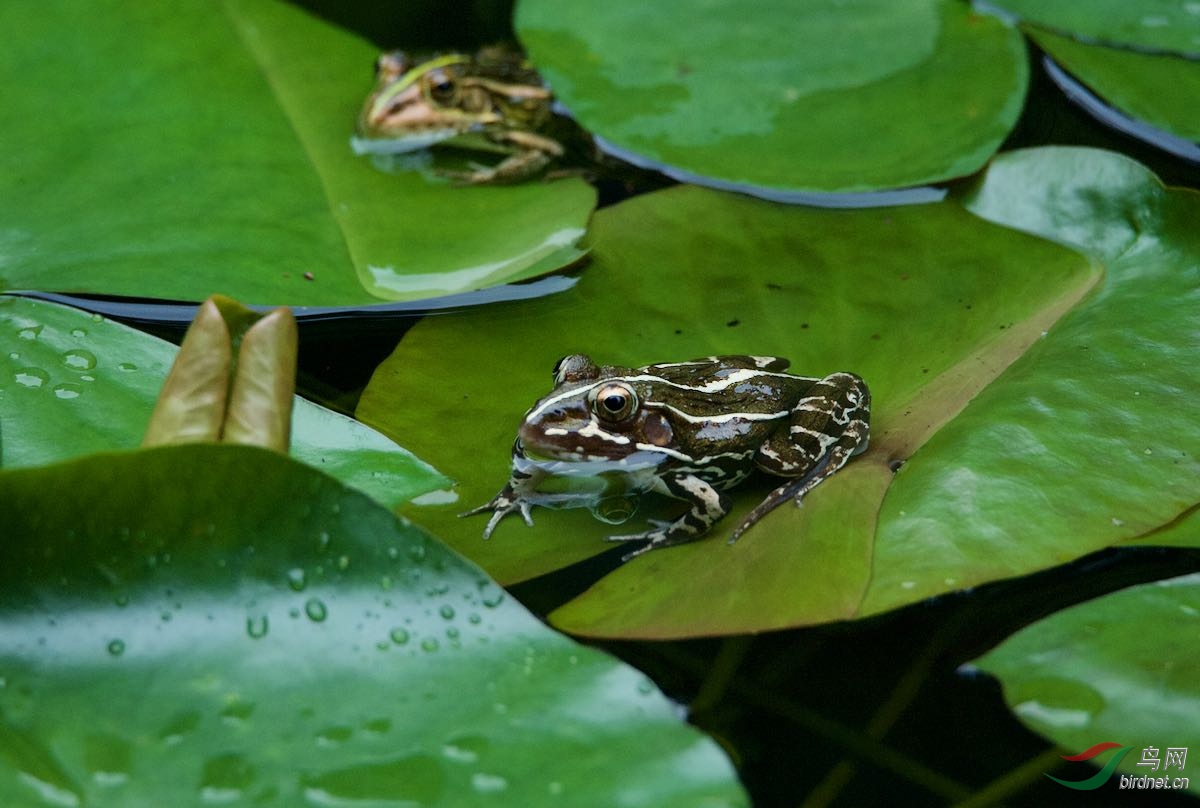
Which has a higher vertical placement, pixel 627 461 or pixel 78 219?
pixel 78 219

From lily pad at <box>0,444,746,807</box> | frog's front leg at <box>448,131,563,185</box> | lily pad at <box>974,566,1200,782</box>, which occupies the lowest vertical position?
lily pad at <box>974,566,1200,782</box>

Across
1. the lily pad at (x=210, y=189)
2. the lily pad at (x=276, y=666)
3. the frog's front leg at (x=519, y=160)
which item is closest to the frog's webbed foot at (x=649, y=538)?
the lily pad at (x=276, y=666)

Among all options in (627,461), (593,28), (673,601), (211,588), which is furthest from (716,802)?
(593,28)

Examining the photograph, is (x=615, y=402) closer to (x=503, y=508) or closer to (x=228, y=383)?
(x=503, y=508)

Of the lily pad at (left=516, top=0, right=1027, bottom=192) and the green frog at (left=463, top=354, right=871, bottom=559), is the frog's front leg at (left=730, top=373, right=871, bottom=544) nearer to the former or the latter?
the green frog at (left=463, top=354, right=871, bottom=559)

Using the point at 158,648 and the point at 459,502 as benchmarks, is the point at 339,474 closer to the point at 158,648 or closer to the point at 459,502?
the point at 459,502

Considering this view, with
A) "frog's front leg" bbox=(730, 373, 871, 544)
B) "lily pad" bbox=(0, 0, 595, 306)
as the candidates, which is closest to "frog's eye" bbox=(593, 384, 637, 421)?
"frog's front leg" bbox=(730, 373, 871, 544)
